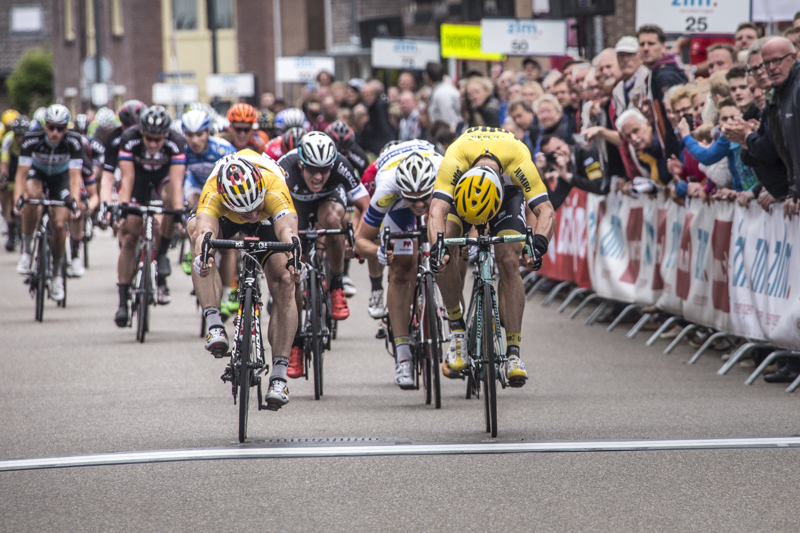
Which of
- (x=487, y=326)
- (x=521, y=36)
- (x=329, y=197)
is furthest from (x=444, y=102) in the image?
(x=487, y=326)

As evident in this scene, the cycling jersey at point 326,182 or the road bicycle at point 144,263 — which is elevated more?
the cycling jersey at point 326,182

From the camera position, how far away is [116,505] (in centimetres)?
605

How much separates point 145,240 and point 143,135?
1.10 m

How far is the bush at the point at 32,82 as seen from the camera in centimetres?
7956

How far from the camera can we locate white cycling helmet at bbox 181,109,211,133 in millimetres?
12867

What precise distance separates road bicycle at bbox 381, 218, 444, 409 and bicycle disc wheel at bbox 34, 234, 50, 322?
6254 millimetres

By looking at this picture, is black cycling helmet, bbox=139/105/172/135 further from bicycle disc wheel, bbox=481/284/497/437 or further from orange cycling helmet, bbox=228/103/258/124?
bicycle disc wheel, bbox=481/284/497/437

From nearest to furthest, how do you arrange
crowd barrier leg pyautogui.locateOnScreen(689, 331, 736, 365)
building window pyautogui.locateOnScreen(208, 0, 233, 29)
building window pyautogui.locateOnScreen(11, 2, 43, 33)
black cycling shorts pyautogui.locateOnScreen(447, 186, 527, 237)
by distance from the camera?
1. black cycling shorts pyautogui.locateOnScreen(447, 186, 527, 237)
2. crowd barrier leg pyautogui.locateOnScreen(689, 331, 736, 365)
3. building window pyautogui.locateOnScreen(208, 0, 233, 29)
4. building window pyautogui.locateOnScreen(11, 2, 43, 33)

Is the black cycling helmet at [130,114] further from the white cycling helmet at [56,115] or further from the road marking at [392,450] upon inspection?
the road marking at [392,450]

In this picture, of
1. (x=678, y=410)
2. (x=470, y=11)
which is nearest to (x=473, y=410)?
(x=678, y=410)

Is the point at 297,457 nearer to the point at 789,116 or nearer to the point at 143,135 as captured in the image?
the point at 789,116

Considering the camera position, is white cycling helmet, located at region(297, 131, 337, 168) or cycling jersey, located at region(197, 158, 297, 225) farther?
white cycling helmet, located at region(297, 131, 337, 168)

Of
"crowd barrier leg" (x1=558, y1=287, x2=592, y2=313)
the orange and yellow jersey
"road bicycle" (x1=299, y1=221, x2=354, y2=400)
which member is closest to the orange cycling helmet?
"road bicycle" (x1=299, y1=221, x2=354, y2=400)

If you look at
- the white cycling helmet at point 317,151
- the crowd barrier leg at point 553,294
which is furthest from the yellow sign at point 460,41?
the white cycling helmet at point 317,151
